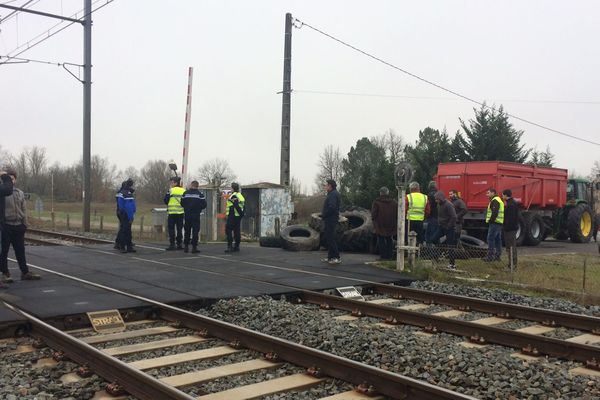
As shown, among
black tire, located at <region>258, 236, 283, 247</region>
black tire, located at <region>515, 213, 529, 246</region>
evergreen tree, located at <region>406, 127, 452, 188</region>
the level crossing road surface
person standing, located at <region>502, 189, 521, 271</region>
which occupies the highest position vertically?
evergreen tree, located at <region>406, 127, 452, 188</region>

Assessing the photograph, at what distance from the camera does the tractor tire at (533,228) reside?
1984cm

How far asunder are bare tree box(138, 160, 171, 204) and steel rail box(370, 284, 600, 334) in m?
69.6

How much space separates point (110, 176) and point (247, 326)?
83094 mm

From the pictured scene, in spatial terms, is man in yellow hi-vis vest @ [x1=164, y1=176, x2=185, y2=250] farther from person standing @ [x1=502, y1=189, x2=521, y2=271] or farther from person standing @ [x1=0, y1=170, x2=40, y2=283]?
person standing @ [x1=502, y1=189, x2=521, y2=271]

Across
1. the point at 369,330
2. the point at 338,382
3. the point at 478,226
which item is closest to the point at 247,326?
the point at 369,330

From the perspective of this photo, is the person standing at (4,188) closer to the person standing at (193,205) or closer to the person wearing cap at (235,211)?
the person standing at (193,205)

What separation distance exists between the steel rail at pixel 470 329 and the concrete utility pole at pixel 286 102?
459 inches

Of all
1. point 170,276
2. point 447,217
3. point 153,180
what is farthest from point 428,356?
point 153,180

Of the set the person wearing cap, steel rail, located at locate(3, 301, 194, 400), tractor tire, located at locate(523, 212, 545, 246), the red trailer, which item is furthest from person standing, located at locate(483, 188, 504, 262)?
steel rail, located at locate(3, 301, 194, 400)

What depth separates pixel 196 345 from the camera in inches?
251

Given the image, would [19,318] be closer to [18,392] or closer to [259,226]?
[18,392]

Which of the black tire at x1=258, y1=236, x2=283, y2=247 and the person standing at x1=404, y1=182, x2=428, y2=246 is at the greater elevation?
the person standing at x1=404, y1=182, x2=428, y2=246

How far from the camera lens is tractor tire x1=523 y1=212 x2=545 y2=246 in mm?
19844

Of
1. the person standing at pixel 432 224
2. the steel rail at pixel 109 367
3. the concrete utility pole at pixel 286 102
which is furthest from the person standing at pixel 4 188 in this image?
the concrete utility pole at pixel 286 102
